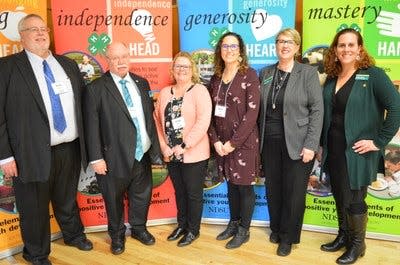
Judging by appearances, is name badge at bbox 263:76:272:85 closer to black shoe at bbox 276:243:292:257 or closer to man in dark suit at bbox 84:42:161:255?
man in dark suit at bbox 84:42:161:255

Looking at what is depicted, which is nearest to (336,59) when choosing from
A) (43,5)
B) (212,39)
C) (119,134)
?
(212,39)

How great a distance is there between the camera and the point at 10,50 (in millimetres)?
2920

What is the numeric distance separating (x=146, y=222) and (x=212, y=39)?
66.4 inches

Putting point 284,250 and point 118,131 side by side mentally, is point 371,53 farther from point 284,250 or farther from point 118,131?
point 118,131

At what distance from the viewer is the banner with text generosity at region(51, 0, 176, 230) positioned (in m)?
3.13

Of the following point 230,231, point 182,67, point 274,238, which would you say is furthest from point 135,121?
point 274,238

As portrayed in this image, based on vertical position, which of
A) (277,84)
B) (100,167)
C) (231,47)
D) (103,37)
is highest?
(103,37)

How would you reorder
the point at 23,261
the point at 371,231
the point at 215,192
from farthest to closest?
the point at 215,192, the point at 371,231, the point at 23,261

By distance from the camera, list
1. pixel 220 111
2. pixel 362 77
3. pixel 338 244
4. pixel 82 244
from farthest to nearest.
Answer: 1. pixel 82 244
2. pixel 338 244
3. pixel 220 111
4. pixel 362 77

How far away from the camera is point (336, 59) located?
2686 mm

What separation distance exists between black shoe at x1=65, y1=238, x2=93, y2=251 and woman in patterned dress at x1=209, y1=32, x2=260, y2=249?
113cm

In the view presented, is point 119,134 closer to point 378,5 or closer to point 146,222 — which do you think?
point 146,222

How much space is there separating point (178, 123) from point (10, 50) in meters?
1.39

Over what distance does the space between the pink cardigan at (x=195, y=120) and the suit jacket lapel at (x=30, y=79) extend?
0.87 meters
